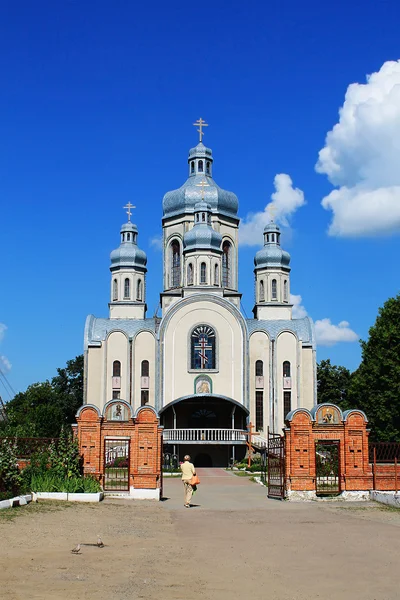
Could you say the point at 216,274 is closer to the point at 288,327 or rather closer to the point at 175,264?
the point at 175,264

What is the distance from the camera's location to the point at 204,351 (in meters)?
43.2

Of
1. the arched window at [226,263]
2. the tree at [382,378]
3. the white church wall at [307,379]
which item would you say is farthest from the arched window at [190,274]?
the tree at [382,378]

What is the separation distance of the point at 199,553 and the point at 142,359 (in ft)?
107

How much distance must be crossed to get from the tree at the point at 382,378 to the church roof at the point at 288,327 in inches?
192

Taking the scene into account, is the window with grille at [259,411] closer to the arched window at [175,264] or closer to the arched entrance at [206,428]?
the arched entrance at [206,428]

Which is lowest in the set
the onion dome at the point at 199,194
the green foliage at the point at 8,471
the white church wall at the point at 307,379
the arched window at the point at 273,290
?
the green foliage at the point at 8,471

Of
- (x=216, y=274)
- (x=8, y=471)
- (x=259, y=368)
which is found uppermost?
(x=216, y=274)

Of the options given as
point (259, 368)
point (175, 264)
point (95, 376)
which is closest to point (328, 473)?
point (259, 368)

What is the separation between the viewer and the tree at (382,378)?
38188 millimetres

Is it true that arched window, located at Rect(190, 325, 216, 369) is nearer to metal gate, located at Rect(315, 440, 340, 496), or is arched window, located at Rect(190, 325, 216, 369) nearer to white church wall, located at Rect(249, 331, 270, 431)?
white church wall, located at Rect(249, 331, 270, 431)

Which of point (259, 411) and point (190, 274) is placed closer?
point (259, 411)

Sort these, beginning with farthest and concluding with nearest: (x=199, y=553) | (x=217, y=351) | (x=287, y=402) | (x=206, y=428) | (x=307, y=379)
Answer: (x=307, y=379) → (x=287, y=402) → (x=217, y=351) → (x=206, y=428) → (x=199, y=553)

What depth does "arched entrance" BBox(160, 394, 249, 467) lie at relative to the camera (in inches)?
1563

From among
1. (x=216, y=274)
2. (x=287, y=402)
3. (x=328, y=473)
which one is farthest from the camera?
(x=216, y=274)
